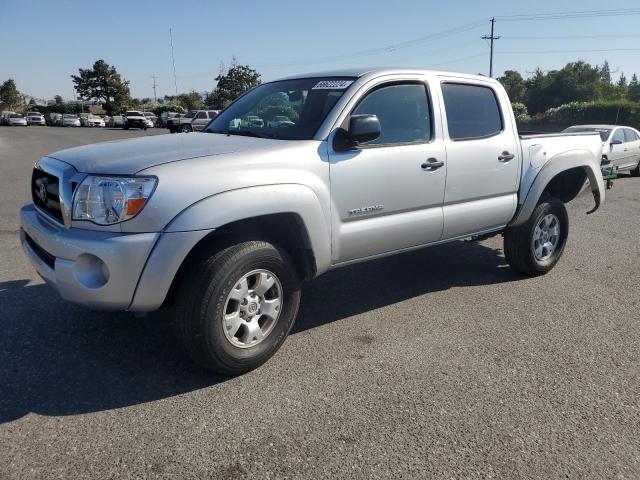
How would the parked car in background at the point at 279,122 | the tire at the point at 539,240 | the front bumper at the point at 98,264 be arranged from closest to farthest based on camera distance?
the front bumper at the point at 98,264
the parked car in background at the point at 279,122
the tire at the point at 539,240

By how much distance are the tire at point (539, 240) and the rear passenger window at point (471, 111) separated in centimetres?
102

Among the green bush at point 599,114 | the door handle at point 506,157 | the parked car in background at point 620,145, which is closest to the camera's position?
the door handle at point 506,157

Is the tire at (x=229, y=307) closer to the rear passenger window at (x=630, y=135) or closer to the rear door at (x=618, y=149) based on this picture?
the rear door at (x=618, y=149)

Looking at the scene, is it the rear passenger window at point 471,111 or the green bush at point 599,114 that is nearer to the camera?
the rear passenger window at point 471,111

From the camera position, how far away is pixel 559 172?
5184 mm

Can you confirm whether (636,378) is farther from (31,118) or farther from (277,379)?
(31,118)

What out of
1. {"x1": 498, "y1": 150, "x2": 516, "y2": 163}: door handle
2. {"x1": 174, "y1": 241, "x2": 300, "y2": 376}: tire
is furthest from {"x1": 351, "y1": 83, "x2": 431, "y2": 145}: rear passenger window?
{"x1": 174, "y1": 241, "x2": 300, "y2": 376}: tire

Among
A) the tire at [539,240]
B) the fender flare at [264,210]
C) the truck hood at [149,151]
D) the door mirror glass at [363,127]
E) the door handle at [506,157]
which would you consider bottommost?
the tire at [539,240]

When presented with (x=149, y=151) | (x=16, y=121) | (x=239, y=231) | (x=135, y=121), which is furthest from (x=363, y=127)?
(x=16, y=121)

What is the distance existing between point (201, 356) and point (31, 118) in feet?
219

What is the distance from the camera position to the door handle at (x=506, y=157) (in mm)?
4655

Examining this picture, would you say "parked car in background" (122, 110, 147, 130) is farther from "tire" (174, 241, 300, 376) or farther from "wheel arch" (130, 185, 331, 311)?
"tire" (174, 241, 300, 376)

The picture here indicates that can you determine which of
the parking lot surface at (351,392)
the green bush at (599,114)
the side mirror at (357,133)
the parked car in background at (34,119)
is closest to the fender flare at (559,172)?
the parking lot surface at (351,392)

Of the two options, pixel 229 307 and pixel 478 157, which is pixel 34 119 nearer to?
pixel 478 157
